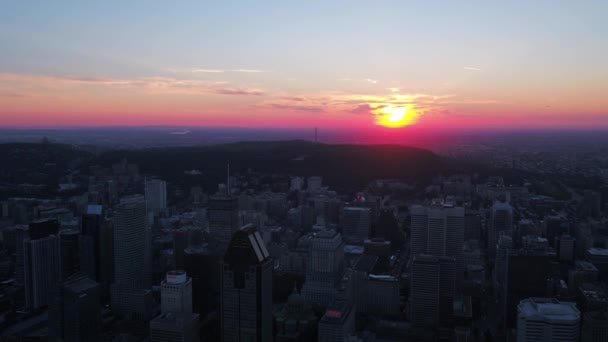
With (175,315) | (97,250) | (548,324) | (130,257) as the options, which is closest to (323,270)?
(175,315)

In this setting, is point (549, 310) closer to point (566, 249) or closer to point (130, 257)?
point (566, 249)

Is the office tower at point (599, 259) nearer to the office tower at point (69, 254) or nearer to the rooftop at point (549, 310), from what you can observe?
the rooftop at point (549, 310)

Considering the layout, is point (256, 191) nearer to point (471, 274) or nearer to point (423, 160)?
point (423, 160)

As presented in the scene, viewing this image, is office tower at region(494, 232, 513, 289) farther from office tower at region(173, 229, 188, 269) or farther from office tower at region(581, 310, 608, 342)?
office tower at region(173, 229, 188, 269)

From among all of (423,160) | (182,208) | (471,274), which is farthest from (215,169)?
(471,274)

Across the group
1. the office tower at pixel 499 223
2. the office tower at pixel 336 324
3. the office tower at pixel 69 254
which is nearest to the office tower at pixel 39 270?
the office tower at pixel 69 254

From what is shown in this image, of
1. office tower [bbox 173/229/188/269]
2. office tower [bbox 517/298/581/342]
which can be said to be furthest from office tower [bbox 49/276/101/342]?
office tower [bbox 517/298/581/342]
